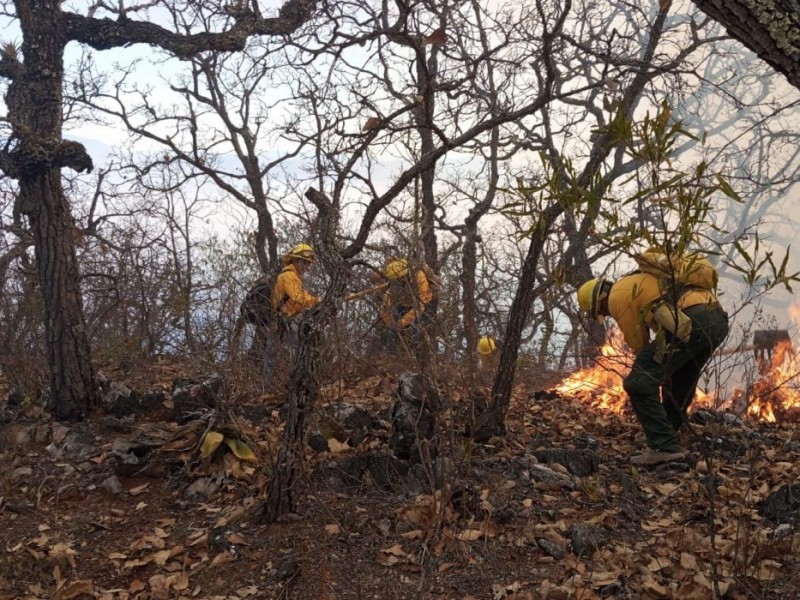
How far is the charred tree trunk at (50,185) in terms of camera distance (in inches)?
223

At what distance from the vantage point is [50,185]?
5.74 meters

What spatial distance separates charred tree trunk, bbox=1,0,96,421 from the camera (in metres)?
5.68

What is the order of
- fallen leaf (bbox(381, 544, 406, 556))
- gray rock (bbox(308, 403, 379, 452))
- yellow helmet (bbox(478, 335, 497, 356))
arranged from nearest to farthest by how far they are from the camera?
fallen leaf (bbox(381, 544, 406, 556))
gray rock (bbox(308, 403, 379, 452))
yellow helmet (bbox(478, 335, 497, 356))

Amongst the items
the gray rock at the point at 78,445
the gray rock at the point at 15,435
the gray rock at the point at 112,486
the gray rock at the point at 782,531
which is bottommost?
the gray rock at the point at 782,531

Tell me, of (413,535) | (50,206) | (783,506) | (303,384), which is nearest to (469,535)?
(413,535)

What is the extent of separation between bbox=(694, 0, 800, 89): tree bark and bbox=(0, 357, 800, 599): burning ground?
A: 1296 millimetres

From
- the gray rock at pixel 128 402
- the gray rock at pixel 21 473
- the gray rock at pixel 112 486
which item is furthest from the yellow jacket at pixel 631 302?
the gray rock at pixel 21 473

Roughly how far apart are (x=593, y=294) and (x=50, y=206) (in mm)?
4738

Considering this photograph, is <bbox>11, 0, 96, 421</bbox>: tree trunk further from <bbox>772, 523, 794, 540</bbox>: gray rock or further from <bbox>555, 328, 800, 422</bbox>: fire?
<bbox>772, 523, 794, 540</bbox>: gray rock

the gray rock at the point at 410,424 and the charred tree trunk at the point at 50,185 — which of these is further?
the charred tree trunk at the point at 50,185

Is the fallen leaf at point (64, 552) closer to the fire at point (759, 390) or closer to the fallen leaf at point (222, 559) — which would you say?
the fallen leaf at point (222, 559)

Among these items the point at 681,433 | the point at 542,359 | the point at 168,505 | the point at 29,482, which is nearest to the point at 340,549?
the point at 168,505

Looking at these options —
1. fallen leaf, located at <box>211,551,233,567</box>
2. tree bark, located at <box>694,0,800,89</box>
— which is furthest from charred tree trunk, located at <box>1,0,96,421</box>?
tree bark, located at <box>694,0,800,89</box>

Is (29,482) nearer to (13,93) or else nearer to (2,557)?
(2,557)
